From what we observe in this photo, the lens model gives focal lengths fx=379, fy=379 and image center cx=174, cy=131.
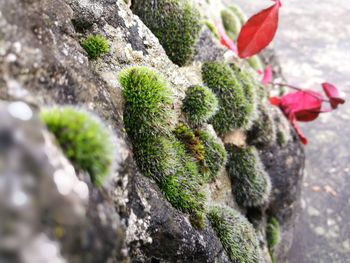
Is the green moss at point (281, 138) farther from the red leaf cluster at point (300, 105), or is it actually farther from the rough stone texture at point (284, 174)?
the red leaf cluster at point (300, 105)

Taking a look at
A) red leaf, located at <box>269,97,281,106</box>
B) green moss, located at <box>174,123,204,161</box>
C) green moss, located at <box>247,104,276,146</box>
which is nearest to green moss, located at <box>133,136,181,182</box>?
green moss, located at <box>174,123,204,161</box>

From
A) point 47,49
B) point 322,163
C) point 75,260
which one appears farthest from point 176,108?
point 322,163

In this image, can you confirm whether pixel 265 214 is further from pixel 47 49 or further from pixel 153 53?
pixel 47 49

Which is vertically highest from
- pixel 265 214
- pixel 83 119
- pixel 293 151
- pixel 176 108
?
pixel 83 119

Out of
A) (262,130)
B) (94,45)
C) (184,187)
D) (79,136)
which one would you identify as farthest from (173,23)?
(79,136)

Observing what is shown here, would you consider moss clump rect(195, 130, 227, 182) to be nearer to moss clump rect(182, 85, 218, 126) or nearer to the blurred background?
moss clump rect(182, 85, 218, 126)

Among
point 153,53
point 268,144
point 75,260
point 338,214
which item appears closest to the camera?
point 75,260

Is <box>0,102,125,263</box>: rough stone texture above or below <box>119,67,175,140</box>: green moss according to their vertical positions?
above
